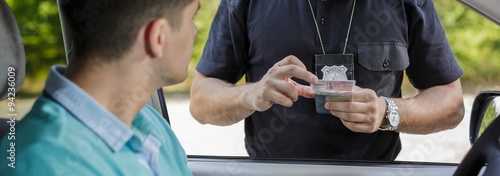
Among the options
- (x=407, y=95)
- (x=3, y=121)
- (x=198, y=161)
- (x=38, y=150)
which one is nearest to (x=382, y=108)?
(x=407, y=95)

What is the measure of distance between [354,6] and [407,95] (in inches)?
10.4

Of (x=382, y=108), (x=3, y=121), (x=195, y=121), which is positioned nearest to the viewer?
(x=3, y=121)

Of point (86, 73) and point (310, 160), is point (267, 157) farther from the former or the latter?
point (86, 73)

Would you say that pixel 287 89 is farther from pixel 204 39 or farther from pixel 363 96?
pixel 204 39

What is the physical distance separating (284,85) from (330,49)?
0.25m

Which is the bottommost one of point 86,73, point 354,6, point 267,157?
point 267,157

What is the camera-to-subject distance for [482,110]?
180 cm

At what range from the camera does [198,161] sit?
176 centimetres

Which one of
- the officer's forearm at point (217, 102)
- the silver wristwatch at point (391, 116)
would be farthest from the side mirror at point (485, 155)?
the officer's forearm at point (217, 102)

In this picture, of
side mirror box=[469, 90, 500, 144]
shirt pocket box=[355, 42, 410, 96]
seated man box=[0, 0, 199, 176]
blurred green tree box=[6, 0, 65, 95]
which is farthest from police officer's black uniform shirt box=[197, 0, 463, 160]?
seated man box=[0, 0, 199, 176]

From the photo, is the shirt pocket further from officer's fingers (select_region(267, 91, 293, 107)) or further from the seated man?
the seated man

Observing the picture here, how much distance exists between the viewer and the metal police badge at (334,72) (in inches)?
65.1

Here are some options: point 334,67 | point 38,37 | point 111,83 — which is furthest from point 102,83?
point 334,67

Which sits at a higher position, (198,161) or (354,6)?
(354,6)
